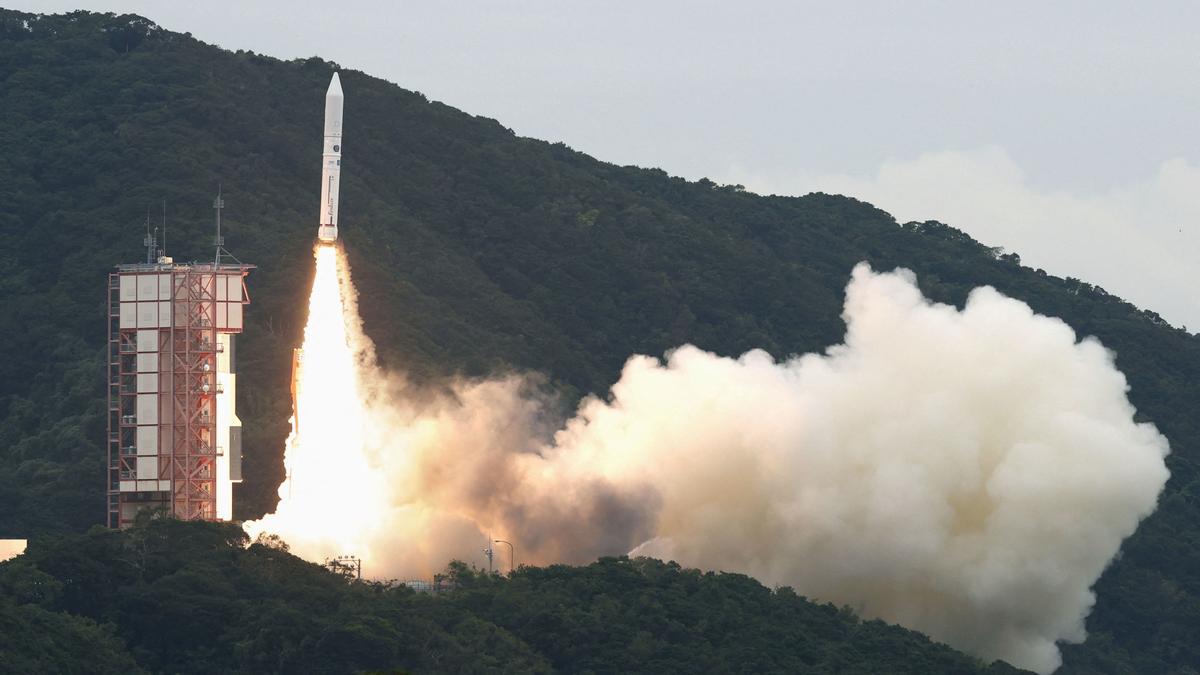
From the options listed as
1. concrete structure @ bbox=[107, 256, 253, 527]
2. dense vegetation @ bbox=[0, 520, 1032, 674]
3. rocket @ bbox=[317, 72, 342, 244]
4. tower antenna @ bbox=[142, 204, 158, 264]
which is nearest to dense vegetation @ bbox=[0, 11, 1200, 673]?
tower antenna @ bbox=[142, 204, 158, 264]

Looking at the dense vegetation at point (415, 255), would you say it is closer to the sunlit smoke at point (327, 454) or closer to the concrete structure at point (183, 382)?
the sunlit smoke at point (327, 454)

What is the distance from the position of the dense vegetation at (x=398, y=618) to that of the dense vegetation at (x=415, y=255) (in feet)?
55.1

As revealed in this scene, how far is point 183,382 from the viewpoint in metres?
98.6

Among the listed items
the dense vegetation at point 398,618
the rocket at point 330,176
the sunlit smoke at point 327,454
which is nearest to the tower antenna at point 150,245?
the sunlit smoke at point 327,454

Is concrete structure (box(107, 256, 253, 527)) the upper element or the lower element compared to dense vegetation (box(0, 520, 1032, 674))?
upper

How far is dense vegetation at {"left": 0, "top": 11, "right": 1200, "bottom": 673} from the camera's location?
124500 mm

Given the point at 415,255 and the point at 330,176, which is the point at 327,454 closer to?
the point at 330,176

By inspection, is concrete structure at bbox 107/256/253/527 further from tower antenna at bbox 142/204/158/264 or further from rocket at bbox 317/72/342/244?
rocket at bbox 317/72/342/244

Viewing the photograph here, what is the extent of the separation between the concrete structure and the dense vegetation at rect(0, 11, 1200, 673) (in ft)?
47.2

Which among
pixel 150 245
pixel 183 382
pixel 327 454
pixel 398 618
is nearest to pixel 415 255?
pixel 150 245

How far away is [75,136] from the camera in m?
141

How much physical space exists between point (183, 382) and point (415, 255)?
1739 inches

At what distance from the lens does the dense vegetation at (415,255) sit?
12450cm

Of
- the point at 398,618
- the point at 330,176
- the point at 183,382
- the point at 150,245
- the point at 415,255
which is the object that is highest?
the point at 415,255
